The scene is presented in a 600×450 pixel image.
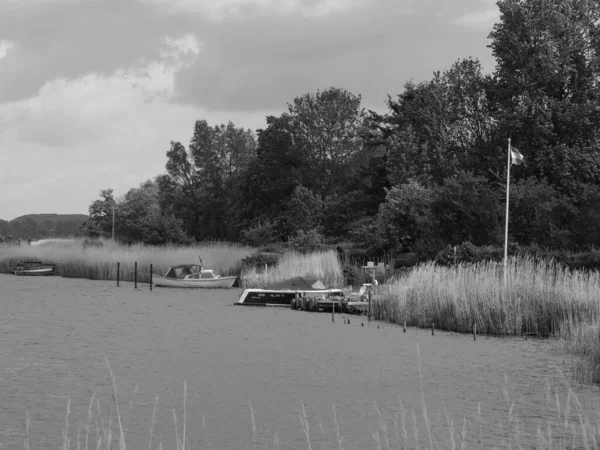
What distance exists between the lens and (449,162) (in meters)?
73.5

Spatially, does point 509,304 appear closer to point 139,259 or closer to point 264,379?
point 264,379

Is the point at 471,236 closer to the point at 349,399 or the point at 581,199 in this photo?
the point at 581,199

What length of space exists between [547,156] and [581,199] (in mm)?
5542

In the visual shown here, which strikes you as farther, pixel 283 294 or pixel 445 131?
pixel 445 131

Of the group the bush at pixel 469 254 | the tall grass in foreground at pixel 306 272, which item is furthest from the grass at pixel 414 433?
the tall grass in foreground at pixel 306 272

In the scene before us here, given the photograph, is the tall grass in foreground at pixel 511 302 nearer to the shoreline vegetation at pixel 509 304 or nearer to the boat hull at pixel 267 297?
the shoreline vegetation at pixel 509 304

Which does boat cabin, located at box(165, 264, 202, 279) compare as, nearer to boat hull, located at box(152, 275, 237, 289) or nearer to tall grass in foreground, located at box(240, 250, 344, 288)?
boat hull, located at box(152, 275, 237, 289)

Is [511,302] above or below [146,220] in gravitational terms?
below

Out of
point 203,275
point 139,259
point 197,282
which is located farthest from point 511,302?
point 139,259

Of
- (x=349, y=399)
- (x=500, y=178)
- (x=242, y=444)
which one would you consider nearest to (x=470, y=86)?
(x=500, y=178)

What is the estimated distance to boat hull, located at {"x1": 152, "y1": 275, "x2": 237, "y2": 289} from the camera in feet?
216

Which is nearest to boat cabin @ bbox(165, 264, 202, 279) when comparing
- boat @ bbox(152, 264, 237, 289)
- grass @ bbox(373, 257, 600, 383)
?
boat @ bbox(152, 264, 237, 289)

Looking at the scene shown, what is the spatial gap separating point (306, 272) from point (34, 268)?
123 feet

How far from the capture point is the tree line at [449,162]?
5650 cm
